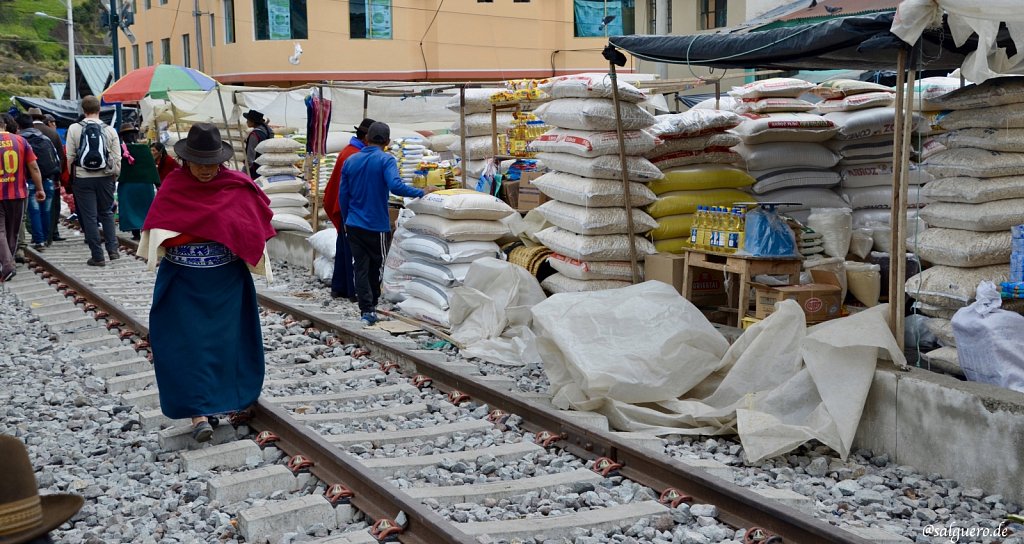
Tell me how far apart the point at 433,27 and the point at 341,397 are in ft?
88.4

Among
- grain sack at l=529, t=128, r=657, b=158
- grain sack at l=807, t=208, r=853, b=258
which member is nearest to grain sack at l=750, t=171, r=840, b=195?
grain sack at l=807, t=208, r=853, b=258

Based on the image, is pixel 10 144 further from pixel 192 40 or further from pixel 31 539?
pixel 192 40

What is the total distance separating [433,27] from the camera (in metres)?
32.8

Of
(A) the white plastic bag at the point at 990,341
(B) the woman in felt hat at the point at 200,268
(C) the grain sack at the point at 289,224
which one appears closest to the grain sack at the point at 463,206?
(B) the woman in felt hat at the point at 200,268

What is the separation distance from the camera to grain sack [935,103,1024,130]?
6.65 meters

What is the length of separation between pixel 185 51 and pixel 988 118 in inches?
1395

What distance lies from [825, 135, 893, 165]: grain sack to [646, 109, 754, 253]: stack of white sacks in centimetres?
106

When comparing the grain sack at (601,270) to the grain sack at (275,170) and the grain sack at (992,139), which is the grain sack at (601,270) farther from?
the grain sack at (275,170)

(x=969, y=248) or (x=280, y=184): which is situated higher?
(x=280, y=184)

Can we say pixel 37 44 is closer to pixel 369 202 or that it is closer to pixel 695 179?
pixel 369 202

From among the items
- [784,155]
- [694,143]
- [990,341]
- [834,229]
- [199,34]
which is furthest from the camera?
[199,34]

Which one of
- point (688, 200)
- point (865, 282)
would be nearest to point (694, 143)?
point (688, 200)

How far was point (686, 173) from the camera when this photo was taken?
365 inches

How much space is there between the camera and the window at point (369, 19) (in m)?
32.4
